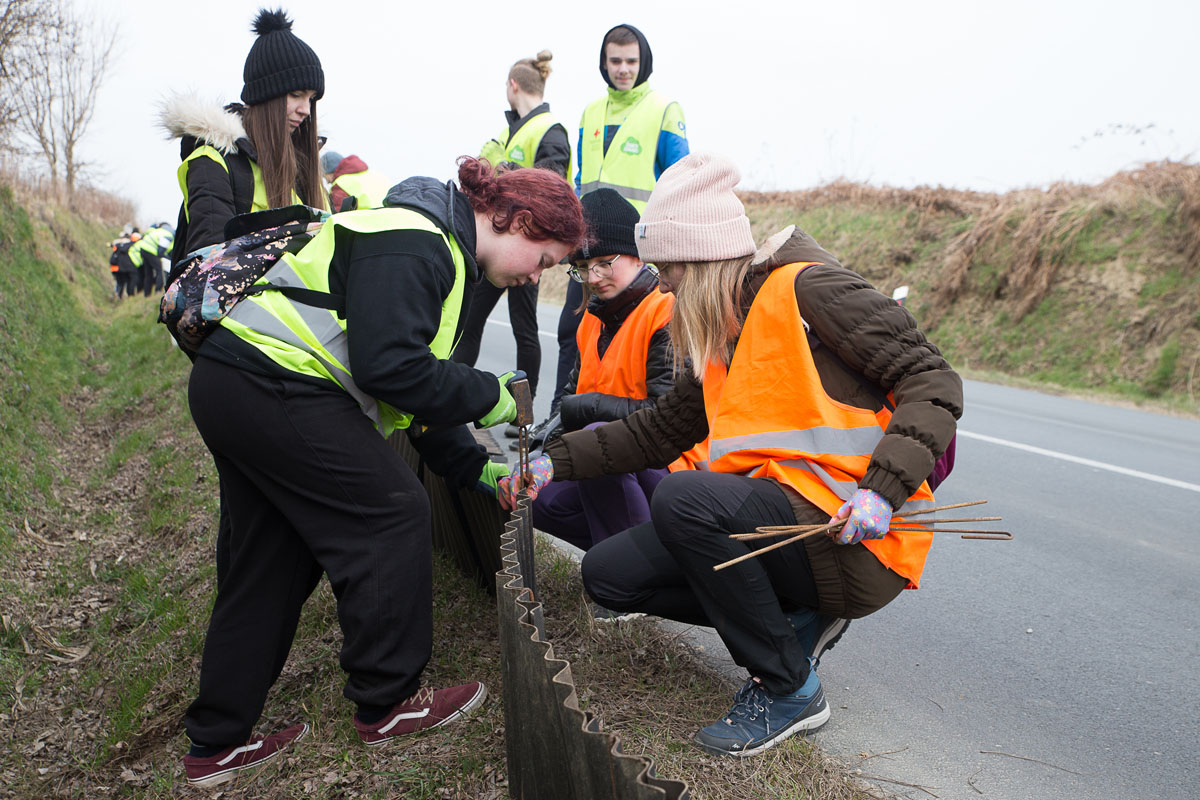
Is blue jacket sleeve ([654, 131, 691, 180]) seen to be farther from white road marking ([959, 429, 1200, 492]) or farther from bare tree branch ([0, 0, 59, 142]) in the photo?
bare tree branch ([0, 0, 59, 142])

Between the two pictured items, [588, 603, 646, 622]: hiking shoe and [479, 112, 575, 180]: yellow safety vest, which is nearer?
[588, 603, 646, 622]: hiking shoe

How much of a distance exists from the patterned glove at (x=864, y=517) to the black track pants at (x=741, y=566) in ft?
0.64

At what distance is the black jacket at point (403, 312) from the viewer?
2244 mm

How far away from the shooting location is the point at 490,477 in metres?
3.07

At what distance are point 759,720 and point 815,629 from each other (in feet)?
1.09

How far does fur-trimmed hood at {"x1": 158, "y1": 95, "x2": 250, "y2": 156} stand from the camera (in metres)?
3.49

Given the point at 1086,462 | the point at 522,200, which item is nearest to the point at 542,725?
the point at 522,200

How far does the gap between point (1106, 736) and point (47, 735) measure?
3.70 m

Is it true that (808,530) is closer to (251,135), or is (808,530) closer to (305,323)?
(305,323)

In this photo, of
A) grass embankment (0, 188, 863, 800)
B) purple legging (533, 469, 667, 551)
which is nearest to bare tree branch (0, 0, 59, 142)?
grass embankment (0, 188, 863, 800)

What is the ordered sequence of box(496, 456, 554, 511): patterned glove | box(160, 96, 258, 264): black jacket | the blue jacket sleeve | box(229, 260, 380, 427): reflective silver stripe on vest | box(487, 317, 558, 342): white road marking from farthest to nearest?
1. box(487, 317, 558, 342): white road marking
2. the blue jacket sleeve
3. box(160, 96, 258, 264): black jacket
4. box(496, 456, 554, 511): patterned glove
5. box(229, 260, 380, 427): reflective silver stripe on vest

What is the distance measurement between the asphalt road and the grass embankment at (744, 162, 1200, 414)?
20.7 feet

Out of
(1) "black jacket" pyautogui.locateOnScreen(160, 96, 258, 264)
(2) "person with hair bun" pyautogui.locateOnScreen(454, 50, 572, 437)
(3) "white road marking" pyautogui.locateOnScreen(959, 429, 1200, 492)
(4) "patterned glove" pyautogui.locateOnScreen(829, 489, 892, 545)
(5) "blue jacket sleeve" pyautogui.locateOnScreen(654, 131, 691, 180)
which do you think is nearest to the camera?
(4) "patterned glove" pyautogui.locateOnScreen(829, 489, 892, 545)

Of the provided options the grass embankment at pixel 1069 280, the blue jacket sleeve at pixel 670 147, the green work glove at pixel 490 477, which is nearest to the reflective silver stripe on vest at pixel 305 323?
the green work glove at pixel 490 477
